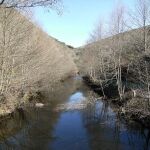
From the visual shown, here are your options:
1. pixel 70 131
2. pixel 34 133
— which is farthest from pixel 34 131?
pixel 70 131

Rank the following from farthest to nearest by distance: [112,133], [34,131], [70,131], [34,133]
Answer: [34,131], [70,131], [34,133], [112,133]

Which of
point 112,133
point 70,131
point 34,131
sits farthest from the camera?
point 34,131

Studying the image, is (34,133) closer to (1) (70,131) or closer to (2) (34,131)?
(2) (34,131)

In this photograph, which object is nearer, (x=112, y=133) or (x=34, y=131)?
(x=112, y=133)

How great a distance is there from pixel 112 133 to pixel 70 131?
2.91 metres

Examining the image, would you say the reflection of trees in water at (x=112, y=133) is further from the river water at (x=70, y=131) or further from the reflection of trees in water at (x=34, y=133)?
the reflection of trees in water at (x=34, y=133)

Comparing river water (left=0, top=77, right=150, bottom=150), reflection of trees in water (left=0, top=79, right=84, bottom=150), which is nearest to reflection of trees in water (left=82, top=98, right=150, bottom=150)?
river water (left=0, top=77, right=150, bottom=150)

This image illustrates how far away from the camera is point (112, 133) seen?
19.8m

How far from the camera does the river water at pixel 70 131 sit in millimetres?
17516

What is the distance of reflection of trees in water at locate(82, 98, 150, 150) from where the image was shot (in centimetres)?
1732

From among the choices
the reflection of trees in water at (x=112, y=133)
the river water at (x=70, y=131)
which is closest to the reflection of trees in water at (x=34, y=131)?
the river water at (x=70, y=131)

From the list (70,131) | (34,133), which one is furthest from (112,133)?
(34,133)

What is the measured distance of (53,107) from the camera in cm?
3023

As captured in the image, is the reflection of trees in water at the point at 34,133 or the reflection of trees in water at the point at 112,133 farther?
the reflection of trees in water at the point at 34,133
